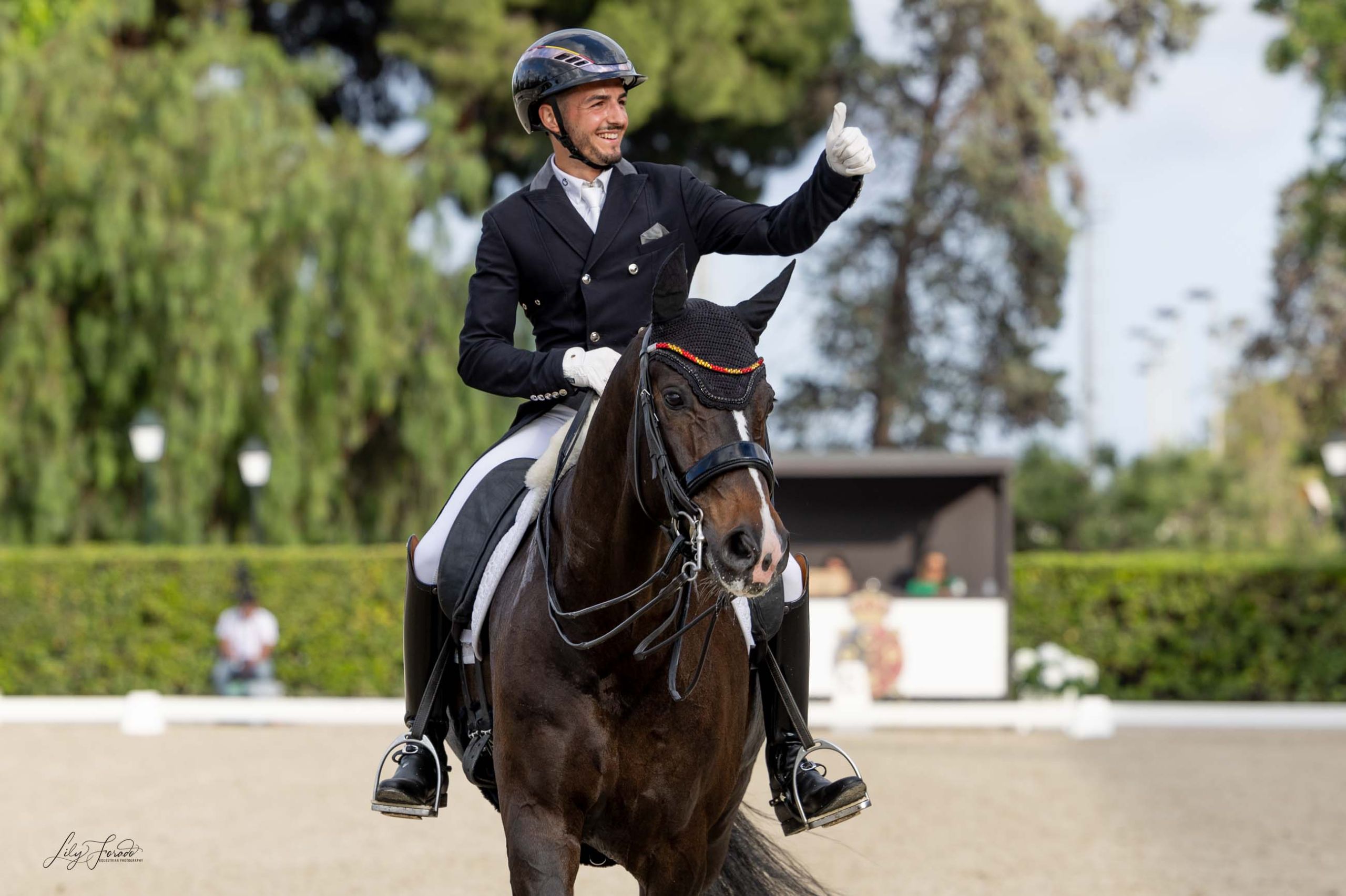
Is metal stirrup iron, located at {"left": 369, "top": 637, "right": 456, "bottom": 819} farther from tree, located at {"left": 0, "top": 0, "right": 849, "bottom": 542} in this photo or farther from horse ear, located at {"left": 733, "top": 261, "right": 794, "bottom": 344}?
tree, located at {"left": 0, "top": 0, "right": 849, "bottom": 542}

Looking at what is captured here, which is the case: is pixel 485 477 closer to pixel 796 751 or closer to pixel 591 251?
pixel 591 251

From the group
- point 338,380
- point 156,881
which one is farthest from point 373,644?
point 156,881

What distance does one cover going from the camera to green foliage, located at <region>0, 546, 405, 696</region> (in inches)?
812

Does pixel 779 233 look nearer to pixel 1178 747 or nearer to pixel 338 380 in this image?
pixel 1178 747

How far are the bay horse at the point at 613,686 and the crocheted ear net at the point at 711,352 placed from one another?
0.05m

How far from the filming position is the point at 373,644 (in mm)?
20734

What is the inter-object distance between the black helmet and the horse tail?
Answer: 2419mm

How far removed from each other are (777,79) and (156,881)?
25324 mm

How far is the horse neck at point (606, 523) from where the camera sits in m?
3.97

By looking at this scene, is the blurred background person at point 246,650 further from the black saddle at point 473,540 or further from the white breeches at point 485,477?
the black saddle at point 473,540

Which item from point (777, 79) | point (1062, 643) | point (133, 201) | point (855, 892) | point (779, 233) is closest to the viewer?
point (779, 233)

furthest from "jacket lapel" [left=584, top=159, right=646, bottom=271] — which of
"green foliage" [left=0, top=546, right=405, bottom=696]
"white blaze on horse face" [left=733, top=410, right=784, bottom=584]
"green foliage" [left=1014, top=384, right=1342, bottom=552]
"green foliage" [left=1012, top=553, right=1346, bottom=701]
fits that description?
"green foliage" [left=1014, top=384, right=1342, bottom=552]
